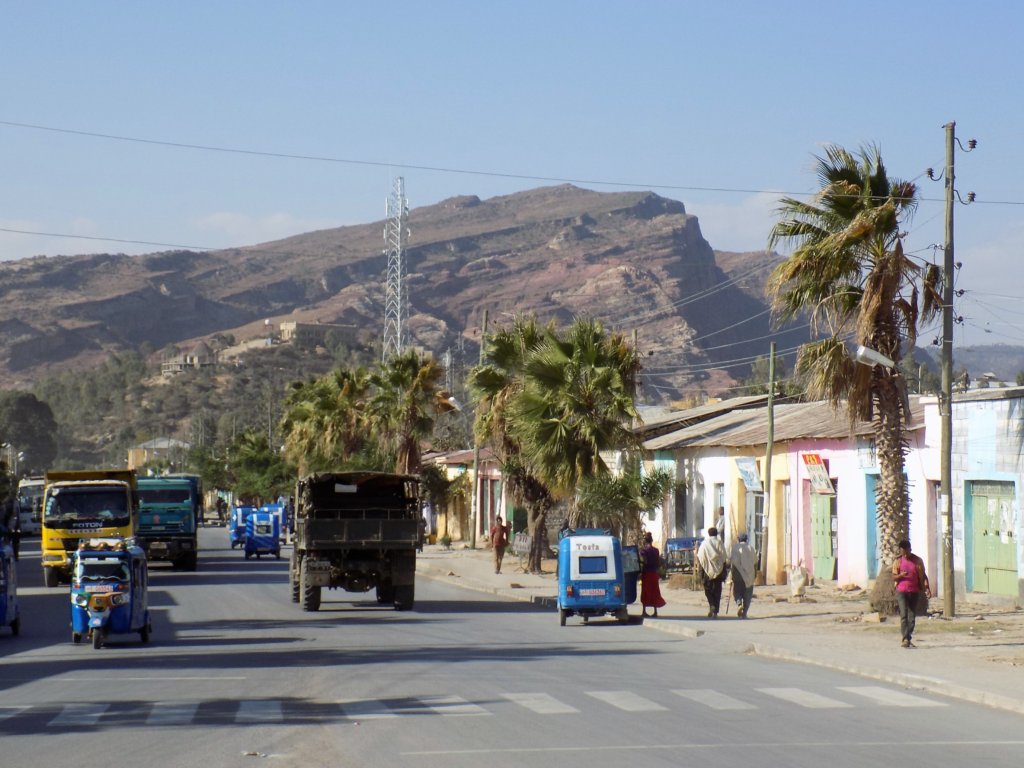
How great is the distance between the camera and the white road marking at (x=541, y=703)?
1406 centimetres

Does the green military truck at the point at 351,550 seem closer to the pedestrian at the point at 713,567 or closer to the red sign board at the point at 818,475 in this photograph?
the pedestrian at the point at 713,567

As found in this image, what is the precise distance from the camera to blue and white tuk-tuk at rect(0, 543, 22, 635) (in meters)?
23.3

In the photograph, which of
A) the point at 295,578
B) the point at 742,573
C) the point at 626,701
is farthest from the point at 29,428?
the point at 626,701

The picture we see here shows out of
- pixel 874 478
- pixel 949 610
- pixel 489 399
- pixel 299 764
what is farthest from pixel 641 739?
pixel 489 399

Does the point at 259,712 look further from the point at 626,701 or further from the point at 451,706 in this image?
the point at 626,701

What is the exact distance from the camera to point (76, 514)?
38.3 metres

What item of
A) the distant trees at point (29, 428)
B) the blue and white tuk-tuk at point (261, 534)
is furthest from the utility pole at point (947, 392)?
the distant trees at point (29, 428)

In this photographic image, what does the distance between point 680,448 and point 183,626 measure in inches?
775

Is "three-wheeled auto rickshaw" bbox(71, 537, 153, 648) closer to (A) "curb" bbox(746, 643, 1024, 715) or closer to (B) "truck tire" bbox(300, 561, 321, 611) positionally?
Answer: (B) "truck tire" bbox(300, 561, 321, 611)

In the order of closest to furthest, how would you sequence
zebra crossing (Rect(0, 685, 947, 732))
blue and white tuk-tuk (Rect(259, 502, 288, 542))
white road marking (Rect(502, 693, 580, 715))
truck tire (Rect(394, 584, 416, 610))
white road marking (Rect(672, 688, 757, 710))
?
zebra crossing (Rect(0, 685, 947, 732)) < white road marking (Rect(502, 693, 580, 715)) < white road marking (Rect(672, 688, 757, 710)) < truck tire (Rect(394, 584, 416, 610)) < blue and white tuk-tuk (Rect(259, 502, 288, 542))

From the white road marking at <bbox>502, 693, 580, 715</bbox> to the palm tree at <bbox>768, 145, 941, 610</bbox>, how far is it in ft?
37.6

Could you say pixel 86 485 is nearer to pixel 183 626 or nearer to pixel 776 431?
pixel 183 626

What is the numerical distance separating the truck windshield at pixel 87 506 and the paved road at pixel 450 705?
13.8 meters

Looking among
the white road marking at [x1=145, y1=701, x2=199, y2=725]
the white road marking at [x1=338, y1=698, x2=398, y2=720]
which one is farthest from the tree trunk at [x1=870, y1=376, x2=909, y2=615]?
the white road marking at [x1=145, y1=701, x2=199, y2=725]
